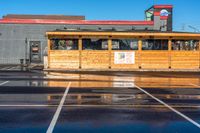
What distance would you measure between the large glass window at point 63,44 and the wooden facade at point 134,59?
32cm

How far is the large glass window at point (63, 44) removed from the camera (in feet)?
118

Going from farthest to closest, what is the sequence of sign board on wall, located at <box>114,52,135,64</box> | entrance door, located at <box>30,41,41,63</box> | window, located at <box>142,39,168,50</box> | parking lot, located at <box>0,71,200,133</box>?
entrance door, located at <box>30,41,41,63</box> < window, located at <box>142,39,168,50</box> < sign board on wall, located at <box>114,52,135,64</box> < parking lot, located at <box>0,71,200,133</box>

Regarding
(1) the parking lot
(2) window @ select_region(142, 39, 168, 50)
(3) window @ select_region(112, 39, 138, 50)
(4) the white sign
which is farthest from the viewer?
(4) the white sign

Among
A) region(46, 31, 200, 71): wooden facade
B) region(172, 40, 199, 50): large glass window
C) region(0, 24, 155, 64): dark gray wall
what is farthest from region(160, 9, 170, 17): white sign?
region(46, 31, 200, 71): wooden facade

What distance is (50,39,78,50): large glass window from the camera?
35.9m

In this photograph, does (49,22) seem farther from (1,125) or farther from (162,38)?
(1,125)

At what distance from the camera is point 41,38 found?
50875 mm

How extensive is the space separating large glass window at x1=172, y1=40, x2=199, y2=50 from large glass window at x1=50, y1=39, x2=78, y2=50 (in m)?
8.12

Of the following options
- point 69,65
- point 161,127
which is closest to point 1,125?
Answer: point 161,127

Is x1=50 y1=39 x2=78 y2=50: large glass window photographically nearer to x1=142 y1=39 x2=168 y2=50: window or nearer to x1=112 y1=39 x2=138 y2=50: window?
x1=112 y1=39 x2=138 y2=50: window

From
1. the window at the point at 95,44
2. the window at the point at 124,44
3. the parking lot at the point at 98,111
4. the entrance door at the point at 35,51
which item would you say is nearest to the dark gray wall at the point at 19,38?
the entrance door at the point at 35,51

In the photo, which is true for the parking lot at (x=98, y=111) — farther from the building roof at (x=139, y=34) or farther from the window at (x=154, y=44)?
the window at (x=154, y=44)

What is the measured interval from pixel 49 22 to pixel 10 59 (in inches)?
240

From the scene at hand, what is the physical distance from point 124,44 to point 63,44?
196 inches
